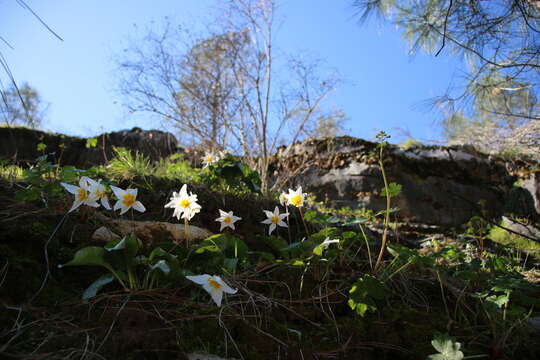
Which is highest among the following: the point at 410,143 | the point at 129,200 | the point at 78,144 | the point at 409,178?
the point at 410,143

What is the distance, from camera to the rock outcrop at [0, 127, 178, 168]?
736cm

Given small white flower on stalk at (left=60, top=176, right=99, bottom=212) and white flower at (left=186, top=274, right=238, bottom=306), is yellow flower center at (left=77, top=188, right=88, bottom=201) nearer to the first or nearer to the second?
small white flower on stalk at (left=60, top=176, right=99, bottom=212)

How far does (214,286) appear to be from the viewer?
4.00ft

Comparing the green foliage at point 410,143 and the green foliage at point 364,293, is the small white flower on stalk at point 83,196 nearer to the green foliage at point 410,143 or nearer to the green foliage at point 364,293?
the green foliage at point 364,293

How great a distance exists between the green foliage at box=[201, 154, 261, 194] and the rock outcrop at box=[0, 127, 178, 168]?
4.25 meters

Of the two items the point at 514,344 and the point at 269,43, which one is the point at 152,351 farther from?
the point at 269,43

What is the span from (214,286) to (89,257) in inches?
18.4

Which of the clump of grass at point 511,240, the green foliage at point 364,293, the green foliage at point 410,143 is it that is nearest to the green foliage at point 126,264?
the green foliage at point 364,293

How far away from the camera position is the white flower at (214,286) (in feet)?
3.91

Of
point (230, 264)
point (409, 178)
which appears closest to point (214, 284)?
point (230, 264)

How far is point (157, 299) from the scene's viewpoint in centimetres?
134

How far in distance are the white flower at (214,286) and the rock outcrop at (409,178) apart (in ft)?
14.0

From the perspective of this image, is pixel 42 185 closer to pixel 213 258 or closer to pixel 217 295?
pixel 213 258

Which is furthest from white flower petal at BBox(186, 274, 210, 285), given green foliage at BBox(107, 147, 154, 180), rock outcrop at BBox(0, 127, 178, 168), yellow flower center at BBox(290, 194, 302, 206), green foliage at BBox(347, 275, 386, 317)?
rock outcrop at BBox(0, 127, 178, 168)
